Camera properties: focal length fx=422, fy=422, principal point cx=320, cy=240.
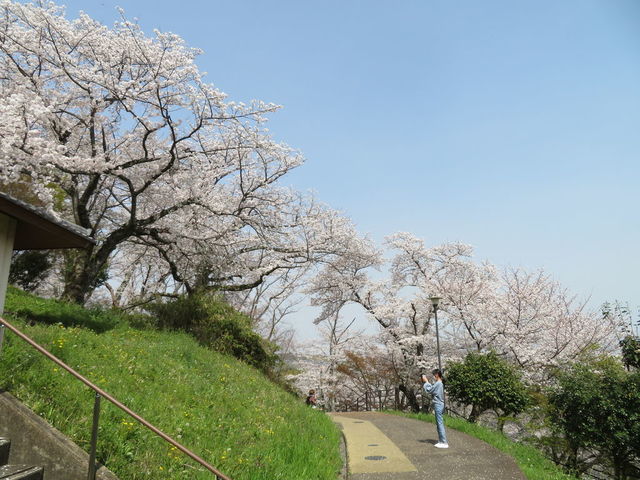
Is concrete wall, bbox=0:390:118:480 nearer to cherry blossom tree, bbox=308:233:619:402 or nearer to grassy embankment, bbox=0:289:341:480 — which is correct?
grassy embankment, bbox=0:289:341:480

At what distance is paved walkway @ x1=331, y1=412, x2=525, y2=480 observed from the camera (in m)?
8.34

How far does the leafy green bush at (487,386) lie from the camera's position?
1463cm

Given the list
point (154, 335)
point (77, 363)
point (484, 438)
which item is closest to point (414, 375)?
point (484, 438)

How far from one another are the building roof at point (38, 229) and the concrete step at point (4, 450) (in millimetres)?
3244

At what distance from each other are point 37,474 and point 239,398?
530cm

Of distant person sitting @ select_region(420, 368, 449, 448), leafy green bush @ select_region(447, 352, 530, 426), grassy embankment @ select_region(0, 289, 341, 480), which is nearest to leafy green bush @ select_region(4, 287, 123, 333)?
grassy embankment @ select_region(0, 289, 341, 480)

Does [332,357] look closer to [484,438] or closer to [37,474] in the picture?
[484,438]

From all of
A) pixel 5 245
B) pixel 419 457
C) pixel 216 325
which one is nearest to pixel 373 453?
pixel 419 457

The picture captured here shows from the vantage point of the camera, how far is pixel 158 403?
7.16 m

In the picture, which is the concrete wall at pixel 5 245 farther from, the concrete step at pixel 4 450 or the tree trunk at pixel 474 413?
the tree trunk at pixel 474 413

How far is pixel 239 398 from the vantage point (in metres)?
9.65

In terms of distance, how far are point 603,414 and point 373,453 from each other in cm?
578

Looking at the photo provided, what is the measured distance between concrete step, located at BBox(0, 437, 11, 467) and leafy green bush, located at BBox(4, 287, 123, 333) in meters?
6.38

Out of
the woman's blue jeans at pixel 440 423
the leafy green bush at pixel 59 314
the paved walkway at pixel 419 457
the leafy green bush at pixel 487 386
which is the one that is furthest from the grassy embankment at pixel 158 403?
the leafy green bush at pixel 487 386
